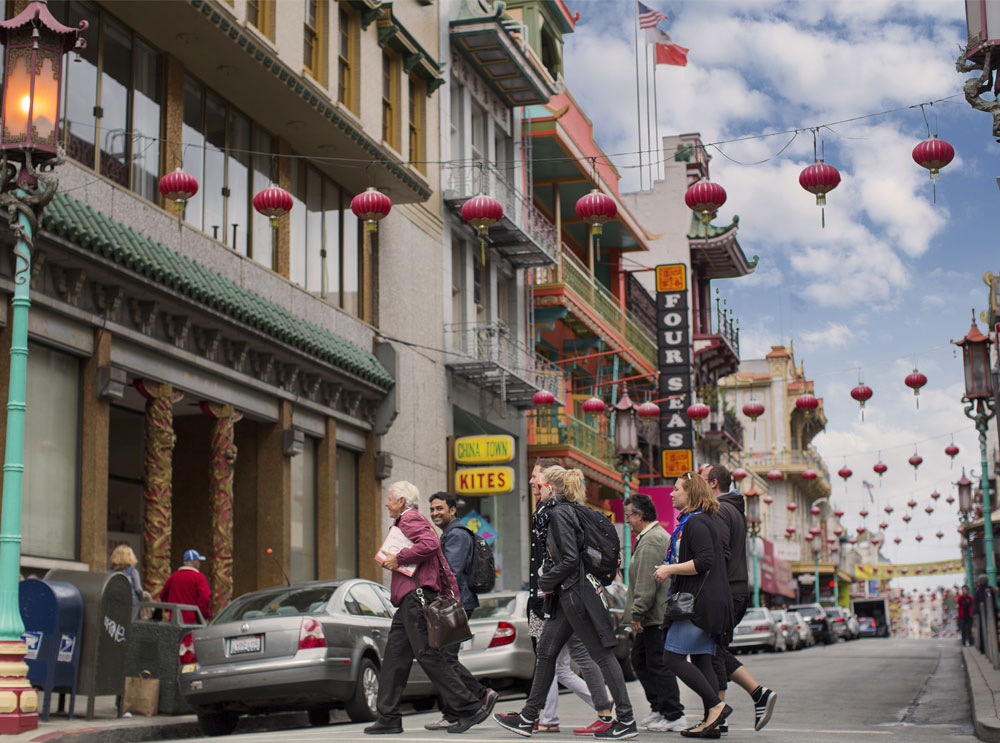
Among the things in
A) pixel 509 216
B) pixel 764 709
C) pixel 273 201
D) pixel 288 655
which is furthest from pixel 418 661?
pixel 509 216

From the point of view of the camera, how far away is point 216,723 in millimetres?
14320

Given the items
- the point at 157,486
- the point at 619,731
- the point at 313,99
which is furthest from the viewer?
the point at 313,99

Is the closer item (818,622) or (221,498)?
(221,498)

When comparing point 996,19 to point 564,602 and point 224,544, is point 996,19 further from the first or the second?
point 224,544

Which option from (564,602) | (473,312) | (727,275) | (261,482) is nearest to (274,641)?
(564,602)

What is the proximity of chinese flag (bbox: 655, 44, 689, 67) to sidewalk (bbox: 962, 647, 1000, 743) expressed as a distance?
2784 cm

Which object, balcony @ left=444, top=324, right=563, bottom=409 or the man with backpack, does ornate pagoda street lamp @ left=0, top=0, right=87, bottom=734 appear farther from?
balcony @ left=444, top=324, right=563, bottom=409

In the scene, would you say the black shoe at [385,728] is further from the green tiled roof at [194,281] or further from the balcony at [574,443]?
the balcony at [574,443]

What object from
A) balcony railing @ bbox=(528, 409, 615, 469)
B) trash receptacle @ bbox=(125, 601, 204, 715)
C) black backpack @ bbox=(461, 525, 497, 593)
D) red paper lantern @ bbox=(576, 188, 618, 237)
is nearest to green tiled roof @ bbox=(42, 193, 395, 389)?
trash receptacle @ bbox=(125, 601, 204, 715)

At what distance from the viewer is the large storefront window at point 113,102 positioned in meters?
18.2

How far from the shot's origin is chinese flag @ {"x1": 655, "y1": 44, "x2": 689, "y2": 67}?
157ft

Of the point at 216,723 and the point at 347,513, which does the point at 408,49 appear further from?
the point at 216,723

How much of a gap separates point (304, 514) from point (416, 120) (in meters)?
9.83

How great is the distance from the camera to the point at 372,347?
27.1 metres
